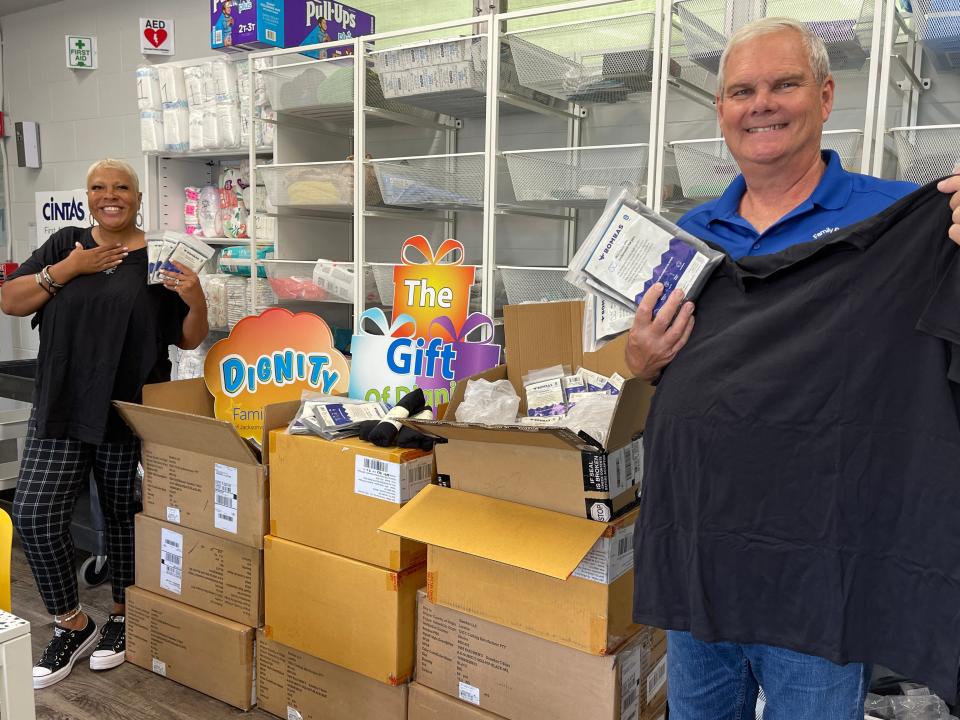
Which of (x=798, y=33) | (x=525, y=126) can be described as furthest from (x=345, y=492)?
(x=525, y=126)

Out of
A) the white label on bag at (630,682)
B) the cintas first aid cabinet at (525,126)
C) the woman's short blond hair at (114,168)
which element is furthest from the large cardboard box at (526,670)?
the woman's short blond hair at (114,168)

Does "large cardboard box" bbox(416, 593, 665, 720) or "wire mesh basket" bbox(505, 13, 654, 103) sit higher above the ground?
"wire mesh basket" bbox(505, 13, 654, 103)

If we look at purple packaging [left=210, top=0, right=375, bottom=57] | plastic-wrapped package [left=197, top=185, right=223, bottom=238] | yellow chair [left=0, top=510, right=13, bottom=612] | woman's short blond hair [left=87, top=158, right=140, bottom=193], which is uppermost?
purple packaging [left=210, top=0, right=375, bottom=57]

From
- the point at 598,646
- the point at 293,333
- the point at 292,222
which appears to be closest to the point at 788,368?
the point at 598,646

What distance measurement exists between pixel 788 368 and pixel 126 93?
4.69m

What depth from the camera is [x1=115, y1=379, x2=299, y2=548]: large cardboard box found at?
2014 millimetres

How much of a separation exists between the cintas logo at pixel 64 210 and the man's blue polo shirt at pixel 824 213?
181 inches

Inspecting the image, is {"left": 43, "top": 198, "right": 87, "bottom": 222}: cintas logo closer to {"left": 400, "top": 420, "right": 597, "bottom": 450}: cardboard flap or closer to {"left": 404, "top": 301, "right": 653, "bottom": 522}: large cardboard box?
{"left": 404, "top": 301, "right": 653, "bottom": 522}: large cardboard box

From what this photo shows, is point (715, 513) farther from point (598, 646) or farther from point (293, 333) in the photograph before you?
point (293, 333)

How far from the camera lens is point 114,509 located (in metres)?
2.43

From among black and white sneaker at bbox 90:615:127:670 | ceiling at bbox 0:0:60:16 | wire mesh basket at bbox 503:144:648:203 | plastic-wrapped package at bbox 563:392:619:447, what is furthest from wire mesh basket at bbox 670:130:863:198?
ceiling at bbox 0:0:60:16

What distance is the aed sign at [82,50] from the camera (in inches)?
187

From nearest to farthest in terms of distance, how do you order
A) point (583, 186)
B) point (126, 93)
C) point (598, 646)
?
point (598, 646) < point (583, 186) < point (126, 93)

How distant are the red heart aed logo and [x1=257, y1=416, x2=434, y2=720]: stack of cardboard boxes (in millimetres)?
3279
